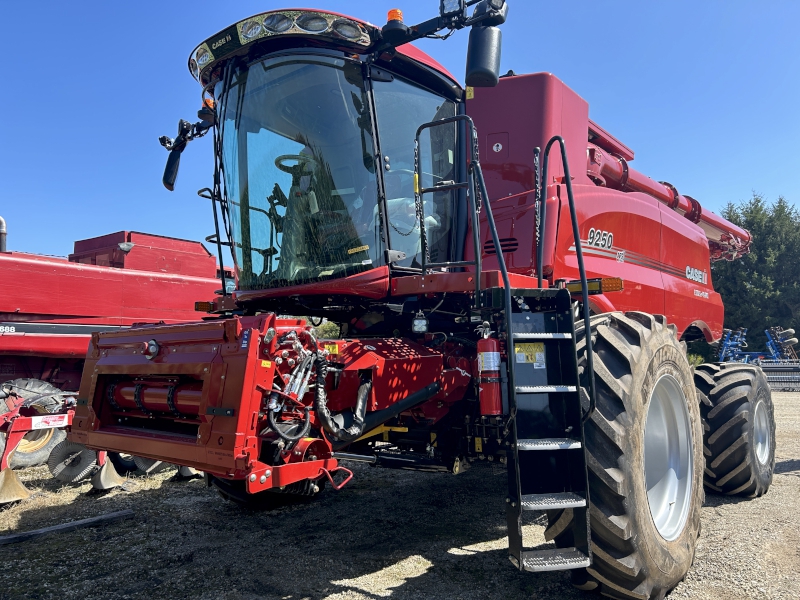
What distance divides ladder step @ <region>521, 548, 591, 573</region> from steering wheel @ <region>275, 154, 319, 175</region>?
8.02 ft

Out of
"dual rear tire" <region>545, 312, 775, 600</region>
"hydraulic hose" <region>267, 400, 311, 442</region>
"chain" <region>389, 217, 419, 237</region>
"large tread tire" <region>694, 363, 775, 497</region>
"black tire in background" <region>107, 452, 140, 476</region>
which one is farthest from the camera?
"black tire in background" <region>107, 452, 140, 476</region>

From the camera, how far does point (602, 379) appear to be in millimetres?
3104

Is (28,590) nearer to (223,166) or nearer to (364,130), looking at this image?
(223,166)

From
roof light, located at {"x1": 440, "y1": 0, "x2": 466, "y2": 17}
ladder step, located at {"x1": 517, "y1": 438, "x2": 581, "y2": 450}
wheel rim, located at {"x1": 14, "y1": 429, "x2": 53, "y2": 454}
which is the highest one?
roof light, located at {"x1": 440, "y1": 0, "x2": 466, "y2": 17}

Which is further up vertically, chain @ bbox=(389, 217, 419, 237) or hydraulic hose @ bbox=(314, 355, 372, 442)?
chain @ bbox=(389, 217, 419, 237)

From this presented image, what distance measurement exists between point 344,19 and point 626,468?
9.46 feet

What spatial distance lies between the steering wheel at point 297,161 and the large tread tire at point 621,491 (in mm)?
1858

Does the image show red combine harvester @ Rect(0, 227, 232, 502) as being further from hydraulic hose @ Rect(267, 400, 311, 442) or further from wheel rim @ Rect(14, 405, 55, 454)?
hydraulic hose @ Rect(267, 400, 311, 442)

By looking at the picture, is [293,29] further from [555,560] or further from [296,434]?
[555,560]

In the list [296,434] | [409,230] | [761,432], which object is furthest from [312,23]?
[761,432]

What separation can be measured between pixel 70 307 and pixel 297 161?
220 inches

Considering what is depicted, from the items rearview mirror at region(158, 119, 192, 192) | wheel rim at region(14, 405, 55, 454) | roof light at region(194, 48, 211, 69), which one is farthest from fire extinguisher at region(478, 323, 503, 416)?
wheel rim at region(14, 405, 55, 454)

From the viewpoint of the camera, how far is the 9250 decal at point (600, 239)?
459cm

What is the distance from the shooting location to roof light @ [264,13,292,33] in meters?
3.46
